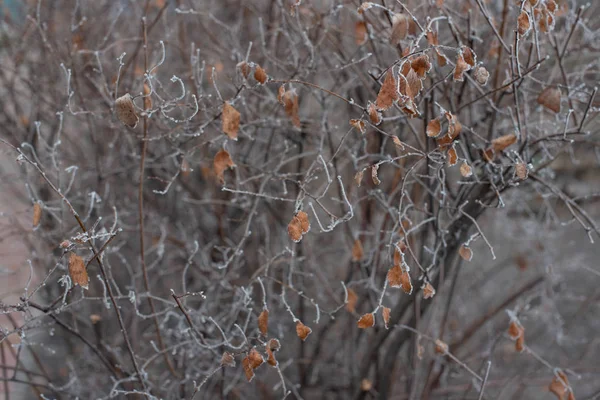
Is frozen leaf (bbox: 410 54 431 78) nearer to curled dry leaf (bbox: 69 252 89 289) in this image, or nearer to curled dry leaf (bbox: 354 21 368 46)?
curled dry leaf (bbox: 354 21 368 46)

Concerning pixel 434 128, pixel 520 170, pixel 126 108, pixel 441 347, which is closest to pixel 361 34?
pixel 434 128

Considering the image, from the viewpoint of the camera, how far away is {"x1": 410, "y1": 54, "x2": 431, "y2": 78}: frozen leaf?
5.47 feet

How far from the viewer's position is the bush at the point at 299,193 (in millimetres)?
2229

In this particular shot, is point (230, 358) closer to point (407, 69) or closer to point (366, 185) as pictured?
point (407, 69)

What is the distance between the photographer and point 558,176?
4387 mm

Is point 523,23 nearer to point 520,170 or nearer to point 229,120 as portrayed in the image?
point 520,170

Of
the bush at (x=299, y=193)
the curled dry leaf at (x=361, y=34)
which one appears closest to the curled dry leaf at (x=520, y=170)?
the bush at (x=299, y=193)

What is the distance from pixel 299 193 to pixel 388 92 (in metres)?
0.49

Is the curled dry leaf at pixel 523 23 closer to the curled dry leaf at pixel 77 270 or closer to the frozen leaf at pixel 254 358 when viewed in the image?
the frozen leaf at pixel 254 358

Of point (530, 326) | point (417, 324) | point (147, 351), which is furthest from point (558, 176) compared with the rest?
point (147, 351)

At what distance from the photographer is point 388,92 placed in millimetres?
1667

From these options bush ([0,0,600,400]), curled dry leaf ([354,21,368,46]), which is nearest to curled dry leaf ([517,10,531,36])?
bush ([0,0,600,400])

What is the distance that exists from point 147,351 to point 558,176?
2.97m

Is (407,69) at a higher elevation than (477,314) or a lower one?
higher
